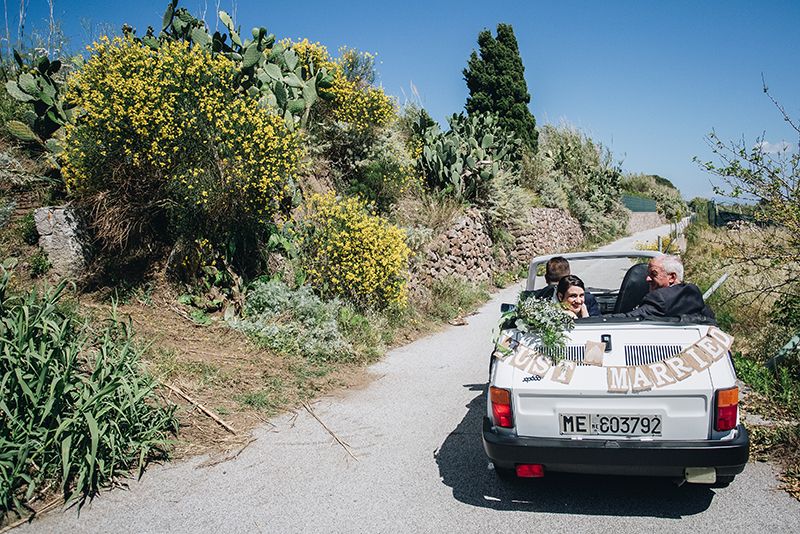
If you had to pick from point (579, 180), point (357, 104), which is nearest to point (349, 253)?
point (357, 104)

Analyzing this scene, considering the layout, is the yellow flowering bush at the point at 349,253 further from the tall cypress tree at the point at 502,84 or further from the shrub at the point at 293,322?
the tall cypress tree at the point at 502,84

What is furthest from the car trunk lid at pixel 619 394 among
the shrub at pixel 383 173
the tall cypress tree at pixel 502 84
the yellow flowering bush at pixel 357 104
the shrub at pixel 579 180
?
the tall cypress tree at pixel 502 84

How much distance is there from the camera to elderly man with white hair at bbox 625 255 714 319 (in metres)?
4.75

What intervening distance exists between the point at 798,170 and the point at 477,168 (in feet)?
32.8

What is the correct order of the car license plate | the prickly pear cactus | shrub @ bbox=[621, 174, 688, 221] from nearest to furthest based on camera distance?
the car license plate < the prickly pear cactus < shrub @ bbox=[621, 174, 688, 221]

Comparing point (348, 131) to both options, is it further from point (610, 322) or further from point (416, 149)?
point (610, 322)

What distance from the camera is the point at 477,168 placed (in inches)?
640

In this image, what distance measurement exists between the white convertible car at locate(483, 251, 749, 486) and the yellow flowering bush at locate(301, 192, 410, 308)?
18.4ft

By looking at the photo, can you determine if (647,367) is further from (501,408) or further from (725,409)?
(501,408)

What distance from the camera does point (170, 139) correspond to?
295 inches

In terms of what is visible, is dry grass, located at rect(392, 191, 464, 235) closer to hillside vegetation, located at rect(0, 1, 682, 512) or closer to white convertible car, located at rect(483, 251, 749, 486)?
hillside vegetation, located at rect(0, 1, 682, 512)

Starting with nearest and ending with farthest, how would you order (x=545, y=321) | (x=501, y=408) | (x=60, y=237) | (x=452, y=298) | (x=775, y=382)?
(x=501, y=408)
(x=545, y=321)
(x=775, y=382)
(x=60, y=237)
(x=452, y=298)

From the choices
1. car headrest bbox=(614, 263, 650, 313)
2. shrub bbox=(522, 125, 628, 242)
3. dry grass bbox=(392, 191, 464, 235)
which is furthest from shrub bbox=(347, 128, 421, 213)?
shrub bbox=(522, 125, 628, 242)

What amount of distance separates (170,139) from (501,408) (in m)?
5.75
